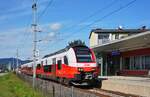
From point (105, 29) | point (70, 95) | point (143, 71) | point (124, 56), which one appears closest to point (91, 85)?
point (143, 71)

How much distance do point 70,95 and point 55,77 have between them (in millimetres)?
24481

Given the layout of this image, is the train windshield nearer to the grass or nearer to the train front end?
the train front end

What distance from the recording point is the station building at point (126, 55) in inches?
1559

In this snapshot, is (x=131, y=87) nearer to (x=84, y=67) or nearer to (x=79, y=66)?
(x=84, y=67)

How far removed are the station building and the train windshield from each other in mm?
5026

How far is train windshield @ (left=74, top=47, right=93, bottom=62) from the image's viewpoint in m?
32.7

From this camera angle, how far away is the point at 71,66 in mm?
32625

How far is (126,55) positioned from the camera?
50.5m

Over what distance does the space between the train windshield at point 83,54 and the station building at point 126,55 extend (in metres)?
5.03

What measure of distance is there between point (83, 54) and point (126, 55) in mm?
18238

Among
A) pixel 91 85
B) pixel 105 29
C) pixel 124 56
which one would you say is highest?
pixel 105 29

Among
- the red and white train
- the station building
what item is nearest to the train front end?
the red and white train

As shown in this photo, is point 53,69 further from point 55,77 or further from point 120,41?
point 120,41

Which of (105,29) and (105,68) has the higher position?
(105,29)
